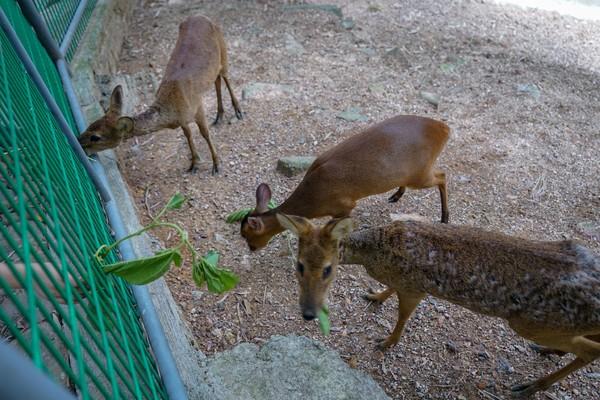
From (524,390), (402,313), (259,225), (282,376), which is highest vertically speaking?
(259,225)

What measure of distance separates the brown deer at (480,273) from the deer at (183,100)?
7.06ft

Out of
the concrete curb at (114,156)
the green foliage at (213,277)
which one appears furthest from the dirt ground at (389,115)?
the green foliage at (213,277)

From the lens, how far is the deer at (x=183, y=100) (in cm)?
448

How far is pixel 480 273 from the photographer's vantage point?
8.89 feet

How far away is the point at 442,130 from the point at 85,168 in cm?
272

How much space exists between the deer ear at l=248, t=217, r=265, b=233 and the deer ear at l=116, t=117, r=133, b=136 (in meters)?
1.74

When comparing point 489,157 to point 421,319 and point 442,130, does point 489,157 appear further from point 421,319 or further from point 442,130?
point 421,319

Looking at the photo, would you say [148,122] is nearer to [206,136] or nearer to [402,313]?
[206,136]

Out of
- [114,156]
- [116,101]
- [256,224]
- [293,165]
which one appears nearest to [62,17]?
[116,101]

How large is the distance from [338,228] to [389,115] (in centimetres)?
285

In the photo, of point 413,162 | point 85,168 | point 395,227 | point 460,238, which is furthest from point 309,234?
point 85,168

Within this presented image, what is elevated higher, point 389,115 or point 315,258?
point 315,258

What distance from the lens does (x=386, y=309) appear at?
365cm

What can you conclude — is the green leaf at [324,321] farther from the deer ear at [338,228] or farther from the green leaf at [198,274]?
the green leaf at [198,274]
